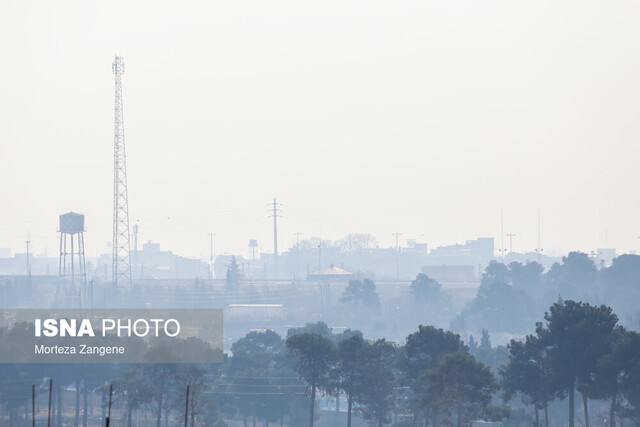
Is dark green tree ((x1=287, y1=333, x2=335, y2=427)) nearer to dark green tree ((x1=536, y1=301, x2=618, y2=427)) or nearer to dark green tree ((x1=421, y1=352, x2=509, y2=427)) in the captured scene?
dark green tree ((x1=421, y1=352, x2=509, y2=427))

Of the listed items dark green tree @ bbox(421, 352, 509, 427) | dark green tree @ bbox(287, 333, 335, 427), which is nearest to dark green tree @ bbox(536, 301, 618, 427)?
dark green tree @ bbox(421, 352, 509, 427)

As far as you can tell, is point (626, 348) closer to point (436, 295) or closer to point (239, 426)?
point (239, 426)

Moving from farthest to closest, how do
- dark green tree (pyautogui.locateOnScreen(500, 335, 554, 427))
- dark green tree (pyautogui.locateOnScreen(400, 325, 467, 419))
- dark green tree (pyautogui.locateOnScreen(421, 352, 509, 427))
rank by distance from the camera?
1. dark green tree (pyautogui.locateOnScreen(400, 325, 467, 419))
2. dark green tree (pyautogui.locateOnScreen(500, 335, 554, 427))
3. dark green tree (pyautogui.locateOnScreen(421, 352, 509, 427))

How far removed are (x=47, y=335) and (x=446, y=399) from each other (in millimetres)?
40217

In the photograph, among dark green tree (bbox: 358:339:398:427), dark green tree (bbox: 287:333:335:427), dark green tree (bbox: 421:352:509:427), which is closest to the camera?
dark green tree (bbox: 421:352:509:427)

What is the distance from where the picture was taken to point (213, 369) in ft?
267

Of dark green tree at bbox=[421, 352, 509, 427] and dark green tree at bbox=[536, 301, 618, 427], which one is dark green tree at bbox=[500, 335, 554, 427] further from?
dark green tree at bbox=[421, 352, 509, 427]

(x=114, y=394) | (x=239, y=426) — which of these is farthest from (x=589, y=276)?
(x=114, y=394)

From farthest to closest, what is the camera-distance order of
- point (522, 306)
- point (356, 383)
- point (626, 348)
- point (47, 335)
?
point (522, 306) < point (47, 335) < point (356, 383) < point (626, 348)

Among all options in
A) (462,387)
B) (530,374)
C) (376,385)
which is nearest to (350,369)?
(376,385)

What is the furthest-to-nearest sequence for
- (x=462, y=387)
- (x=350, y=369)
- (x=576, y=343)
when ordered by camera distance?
(x=350, y=369) → (x=576, y=343) → (x=462, y=387)

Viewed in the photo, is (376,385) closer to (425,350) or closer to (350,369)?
(350,369)

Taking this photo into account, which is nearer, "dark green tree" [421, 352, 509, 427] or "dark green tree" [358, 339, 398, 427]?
"dark green tree" [421, 352, 509, 427]

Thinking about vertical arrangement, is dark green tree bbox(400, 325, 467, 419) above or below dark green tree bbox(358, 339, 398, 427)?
above
